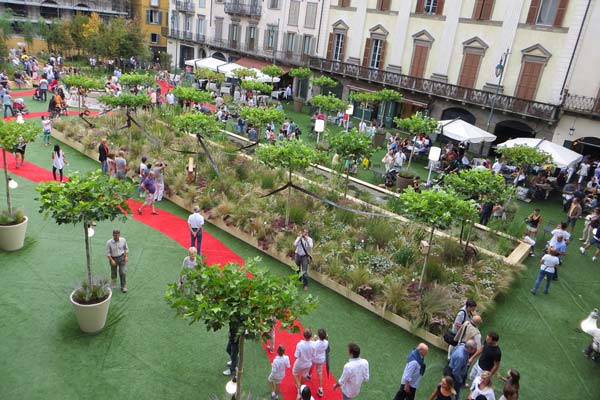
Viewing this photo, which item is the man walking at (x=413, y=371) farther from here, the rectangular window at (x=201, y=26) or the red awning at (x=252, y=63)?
the rectangular window at (x=201, y=26)

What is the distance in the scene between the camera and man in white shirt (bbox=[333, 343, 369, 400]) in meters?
6.82

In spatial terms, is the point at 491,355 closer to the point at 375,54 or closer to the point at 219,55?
the point at 375,54

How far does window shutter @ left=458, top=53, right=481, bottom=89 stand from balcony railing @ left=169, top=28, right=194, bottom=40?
30486 mm

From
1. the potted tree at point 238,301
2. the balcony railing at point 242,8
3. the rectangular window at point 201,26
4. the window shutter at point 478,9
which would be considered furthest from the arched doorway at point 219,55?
the potted tree at point 238,301

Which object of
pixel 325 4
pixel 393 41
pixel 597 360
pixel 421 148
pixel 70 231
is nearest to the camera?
pixel 597 360

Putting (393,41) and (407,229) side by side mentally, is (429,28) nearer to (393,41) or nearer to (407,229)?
(393,41)

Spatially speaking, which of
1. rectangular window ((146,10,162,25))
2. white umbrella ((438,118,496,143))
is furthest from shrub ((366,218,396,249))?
rectangular window ((146,10,162,25))

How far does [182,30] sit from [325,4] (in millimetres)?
21605

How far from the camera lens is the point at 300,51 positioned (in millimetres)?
35562

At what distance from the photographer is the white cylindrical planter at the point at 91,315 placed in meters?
8.38

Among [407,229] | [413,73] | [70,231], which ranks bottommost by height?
[70,231]

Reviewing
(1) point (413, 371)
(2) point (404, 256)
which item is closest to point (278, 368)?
(1) point (413, 371)

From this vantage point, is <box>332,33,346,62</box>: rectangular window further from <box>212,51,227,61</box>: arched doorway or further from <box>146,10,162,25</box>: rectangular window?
<box>146,10,162,25</box>: rectangular window

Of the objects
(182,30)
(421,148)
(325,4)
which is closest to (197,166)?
(421,148)
